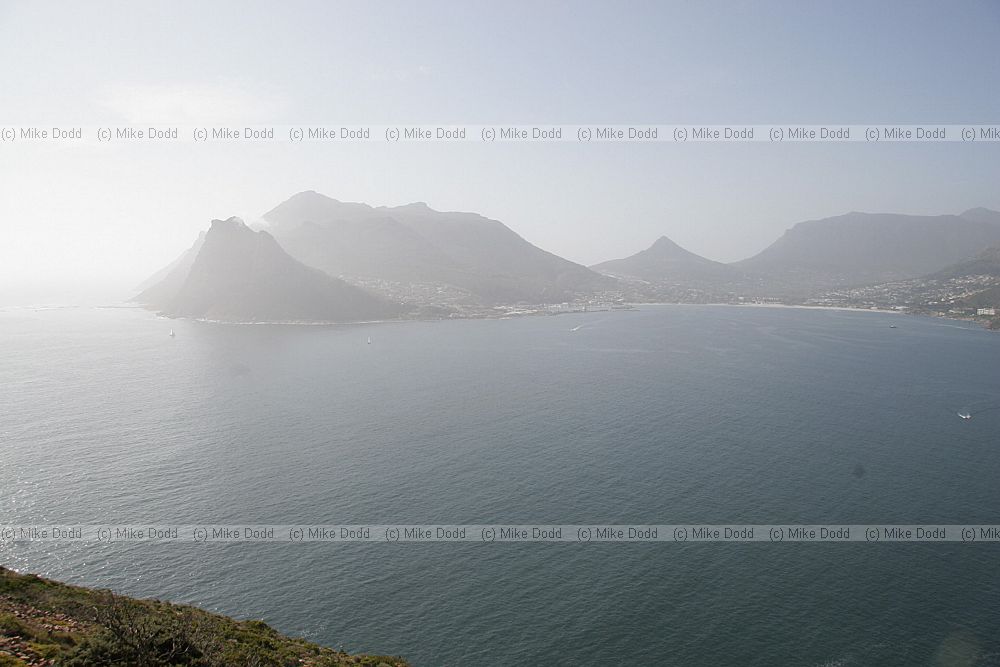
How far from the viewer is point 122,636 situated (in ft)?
61.8

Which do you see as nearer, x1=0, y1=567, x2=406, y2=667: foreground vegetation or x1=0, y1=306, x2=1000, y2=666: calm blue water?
x1=0, y1=567, x2=406, y2=667: foreground vegetation

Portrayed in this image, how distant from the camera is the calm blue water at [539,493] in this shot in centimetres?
3438

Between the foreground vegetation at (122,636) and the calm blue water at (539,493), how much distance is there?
20.8ft

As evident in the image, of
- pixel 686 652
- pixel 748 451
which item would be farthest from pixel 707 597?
pixel 748 451

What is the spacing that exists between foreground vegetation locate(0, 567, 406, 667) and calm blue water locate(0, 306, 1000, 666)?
6.34m

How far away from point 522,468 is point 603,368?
217 ft

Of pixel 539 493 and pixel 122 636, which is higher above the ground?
pixel 122 636

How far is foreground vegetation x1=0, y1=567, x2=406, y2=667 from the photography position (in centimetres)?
1873

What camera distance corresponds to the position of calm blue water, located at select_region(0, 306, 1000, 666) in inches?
1353

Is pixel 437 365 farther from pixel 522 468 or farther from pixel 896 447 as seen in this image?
pixel 896 447

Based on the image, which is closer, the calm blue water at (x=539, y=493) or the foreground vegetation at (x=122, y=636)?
the foreground vegetation at (x=122, y=636)

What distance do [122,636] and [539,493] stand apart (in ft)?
133

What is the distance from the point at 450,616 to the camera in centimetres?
3544

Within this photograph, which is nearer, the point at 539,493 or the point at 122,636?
the point at 122,636
